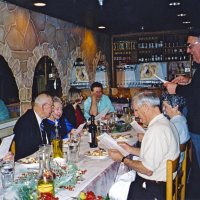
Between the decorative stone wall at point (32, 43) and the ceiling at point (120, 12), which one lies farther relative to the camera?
the ceiling at point (120, 12)

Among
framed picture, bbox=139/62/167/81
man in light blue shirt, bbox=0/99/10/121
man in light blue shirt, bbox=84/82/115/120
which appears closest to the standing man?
man in light blue shirt, bbox=0/99/10/121

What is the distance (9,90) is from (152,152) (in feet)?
11.3

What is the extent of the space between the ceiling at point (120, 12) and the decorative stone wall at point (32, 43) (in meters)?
0.14

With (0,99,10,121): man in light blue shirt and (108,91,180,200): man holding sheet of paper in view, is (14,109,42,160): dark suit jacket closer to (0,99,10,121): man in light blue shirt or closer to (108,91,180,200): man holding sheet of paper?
(108,91,180,200): man holding sheet of paper

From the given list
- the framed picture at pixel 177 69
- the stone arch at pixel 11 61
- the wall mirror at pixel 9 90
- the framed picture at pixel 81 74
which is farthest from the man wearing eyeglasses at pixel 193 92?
the framed picture at pixel 177 69

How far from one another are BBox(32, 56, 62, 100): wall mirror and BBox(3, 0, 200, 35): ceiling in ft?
2.76

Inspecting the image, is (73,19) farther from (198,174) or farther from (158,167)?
(158,167)

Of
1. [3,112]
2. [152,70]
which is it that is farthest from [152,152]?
[152,70]

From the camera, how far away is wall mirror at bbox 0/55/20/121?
193 inches

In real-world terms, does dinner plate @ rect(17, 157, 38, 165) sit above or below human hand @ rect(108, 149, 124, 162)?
below

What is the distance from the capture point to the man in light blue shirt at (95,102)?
5301 millimetres

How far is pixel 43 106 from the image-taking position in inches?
137

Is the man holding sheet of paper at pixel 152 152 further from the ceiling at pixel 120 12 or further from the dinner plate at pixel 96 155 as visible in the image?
the ceiling at pixel 120 12

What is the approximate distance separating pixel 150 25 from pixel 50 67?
8.29 ft
